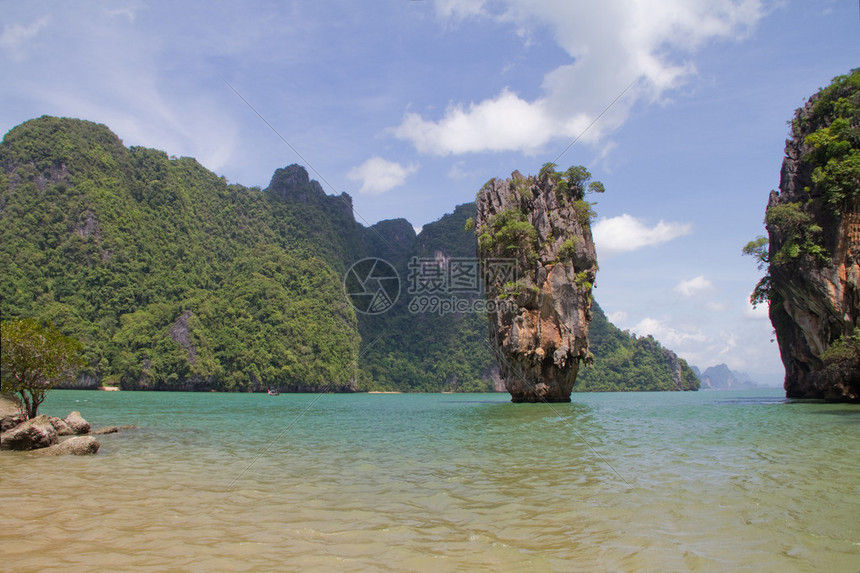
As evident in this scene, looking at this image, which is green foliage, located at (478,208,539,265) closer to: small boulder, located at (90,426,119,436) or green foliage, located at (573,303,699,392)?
small boulder, located at (90,426,119,436)

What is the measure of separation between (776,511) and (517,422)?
39.1ft

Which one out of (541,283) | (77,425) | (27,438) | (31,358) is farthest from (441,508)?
(541,283)

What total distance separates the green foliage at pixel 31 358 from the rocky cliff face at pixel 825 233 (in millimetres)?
29908

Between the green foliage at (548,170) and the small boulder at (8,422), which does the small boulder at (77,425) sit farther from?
the green foliage at (548,170)

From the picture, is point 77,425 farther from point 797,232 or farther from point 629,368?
point 629,368

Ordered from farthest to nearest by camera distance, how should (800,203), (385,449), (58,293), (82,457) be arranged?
(58,293)
(800,203)
(385,449)
(82,457)

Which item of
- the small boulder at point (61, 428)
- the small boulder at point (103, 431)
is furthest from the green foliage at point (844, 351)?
the small boulder at point (61, 428)

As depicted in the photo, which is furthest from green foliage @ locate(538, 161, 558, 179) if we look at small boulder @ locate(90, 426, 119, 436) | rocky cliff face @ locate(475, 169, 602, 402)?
small boulder @ locate(90, 426, 119, 436)

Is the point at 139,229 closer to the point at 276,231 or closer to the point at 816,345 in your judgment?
the point at 276,231

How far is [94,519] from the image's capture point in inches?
207

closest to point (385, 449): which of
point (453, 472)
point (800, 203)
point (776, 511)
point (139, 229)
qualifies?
point (453, 472)

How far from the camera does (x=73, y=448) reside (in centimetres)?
995

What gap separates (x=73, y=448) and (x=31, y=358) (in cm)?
331

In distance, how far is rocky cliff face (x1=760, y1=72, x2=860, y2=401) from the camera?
23016 millimetres
